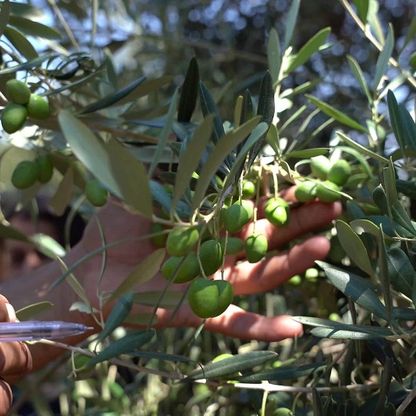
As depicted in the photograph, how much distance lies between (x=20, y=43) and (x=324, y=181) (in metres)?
0.38

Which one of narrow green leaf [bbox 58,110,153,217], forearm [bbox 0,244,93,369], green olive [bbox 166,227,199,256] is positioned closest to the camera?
narrow green leaf [bbox 58,110,153,217]

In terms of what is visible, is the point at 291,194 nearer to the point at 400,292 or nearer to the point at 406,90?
the point at 400,292

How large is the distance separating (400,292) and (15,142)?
58 centimetres

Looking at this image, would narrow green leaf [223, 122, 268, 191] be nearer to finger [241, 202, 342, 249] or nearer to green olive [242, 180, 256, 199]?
green olive [242, 180, 256, 199]

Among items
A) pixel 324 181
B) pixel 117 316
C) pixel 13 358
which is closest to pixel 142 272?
pixel 117 316

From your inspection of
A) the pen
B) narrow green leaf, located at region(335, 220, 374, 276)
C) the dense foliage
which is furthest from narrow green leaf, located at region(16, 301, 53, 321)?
narrow green leaf, located at region(335, 220, 374, 276)

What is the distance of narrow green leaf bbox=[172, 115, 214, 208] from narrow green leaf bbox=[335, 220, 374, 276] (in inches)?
6.7

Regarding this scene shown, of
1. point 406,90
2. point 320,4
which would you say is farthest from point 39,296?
point 320,4

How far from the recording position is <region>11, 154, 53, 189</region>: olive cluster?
0.96 m

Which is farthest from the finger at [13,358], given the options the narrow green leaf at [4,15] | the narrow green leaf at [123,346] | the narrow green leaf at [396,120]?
the narrow green leaf at [396,120]

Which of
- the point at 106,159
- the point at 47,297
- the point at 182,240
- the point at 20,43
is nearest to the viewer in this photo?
the point at 106,159

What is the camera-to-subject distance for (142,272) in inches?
30.0

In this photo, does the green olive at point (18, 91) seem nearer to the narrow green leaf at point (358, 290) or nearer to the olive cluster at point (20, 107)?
the olive cluster at point (20, 107)

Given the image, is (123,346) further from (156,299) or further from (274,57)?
(274,57)
